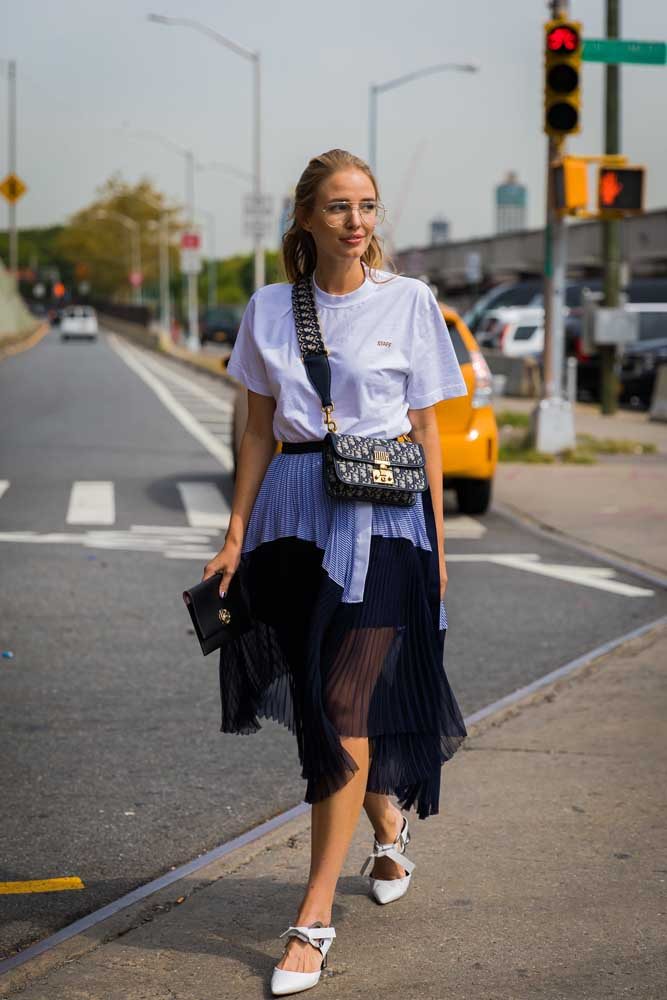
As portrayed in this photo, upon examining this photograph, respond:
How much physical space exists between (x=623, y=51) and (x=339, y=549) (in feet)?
45.1

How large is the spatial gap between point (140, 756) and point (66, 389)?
90.7ft

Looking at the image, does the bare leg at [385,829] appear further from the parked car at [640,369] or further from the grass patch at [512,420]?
the parked car at [640,369]

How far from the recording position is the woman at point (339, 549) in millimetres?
3803

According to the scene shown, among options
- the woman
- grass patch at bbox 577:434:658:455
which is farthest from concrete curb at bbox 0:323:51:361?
the woman

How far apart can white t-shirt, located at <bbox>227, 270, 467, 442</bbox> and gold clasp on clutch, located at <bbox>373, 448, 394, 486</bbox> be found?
80 mm

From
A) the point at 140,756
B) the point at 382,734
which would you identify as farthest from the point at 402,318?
the point at 140,756

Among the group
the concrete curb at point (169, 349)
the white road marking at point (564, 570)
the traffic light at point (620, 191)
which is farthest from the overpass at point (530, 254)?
the white road marking at point (564, 570)

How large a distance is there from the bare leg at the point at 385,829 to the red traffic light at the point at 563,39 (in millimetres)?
12758

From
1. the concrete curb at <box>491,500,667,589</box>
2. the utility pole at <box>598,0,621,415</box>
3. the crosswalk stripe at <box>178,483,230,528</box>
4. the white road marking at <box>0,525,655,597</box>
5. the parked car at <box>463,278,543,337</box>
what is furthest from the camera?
the parked car at <box>463,278,543,337</box>

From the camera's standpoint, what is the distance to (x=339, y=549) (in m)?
3.78

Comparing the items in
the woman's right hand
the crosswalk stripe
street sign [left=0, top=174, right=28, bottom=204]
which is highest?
street sign [left=0, top=174, right=28, bottom=204]

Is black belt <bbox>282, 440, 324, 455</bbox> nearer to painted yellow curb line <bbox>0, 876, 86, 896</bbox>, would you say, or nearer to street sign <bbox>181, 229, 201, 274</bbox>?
painted yellow curb line <bbox>0, 876, 86, 896</bbox>

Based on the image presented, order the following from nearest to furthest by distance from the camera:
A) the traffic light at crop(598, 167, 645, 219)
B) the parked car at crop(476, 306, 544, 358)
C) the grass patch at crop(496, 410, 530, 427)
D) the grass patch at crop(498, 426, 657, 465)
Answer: the grass patch at crop(498, 426, 657, 465) < the traffic light at crop(598, 167, 645, 219) < the grass patch at crop(496, 410, 530, 427) < the parked car at crop(476, 306, 544, 358)

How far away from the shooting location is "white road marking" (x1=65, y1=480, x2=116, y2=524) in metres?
12.5
